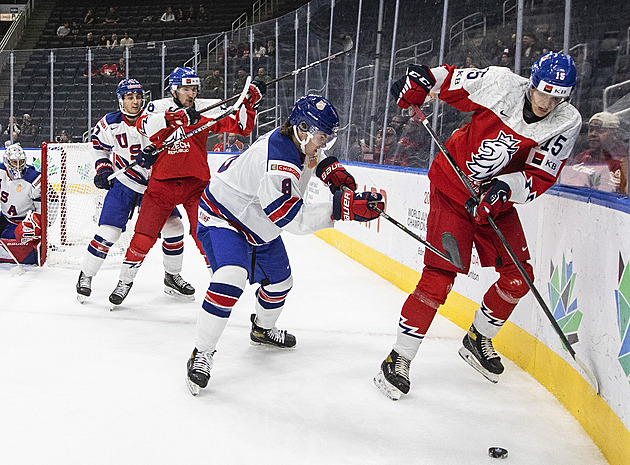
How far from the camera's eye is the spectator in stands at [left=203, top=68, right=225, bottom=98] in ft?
33.2

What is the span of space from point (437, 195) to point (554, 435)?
3.23 feet

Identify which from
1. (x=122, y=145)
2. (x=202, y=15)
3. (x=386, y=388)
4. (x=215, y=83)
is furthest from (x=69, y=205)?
(x=202, y=15)

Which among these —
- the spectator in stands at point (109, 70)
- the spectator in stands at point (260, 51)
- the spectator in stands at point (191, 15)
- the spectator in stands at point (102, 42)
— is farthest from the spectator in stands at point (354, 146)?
the spectator in stands at point (102, 42)

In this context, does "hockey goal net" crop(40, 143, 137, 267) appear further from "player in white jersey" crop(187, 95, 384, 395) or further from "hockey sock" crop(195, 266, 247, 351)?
"hockey sock" crop(195, 266, 247, 351)

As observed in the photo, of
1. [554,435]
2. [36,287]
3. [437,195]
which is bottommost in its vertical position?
[36,287]

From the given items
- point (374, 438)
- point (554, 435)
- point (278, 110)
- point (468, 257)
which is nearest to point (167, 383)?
point (374, 438)

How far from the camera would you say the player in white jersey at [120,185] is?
4.08 metres

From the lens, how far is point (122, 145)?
4172 mm

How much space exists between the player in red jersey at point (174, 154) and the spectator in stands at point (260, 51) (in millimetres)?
5382

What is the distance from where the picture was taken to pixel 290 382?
2.77 m

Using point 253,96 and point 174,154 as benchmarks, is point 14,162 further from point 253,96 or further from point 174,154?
point 253,96

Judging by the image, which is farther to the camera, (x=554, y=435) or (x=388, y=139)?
(x=388, y=139)

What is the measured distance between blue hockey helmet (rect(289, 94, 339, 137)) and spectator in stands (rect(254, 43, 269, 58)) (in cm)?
695

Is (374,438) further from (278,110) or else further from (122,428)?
(278,110)
